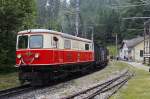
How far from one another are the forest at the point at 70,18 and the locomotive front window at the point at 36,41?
718 centimetres

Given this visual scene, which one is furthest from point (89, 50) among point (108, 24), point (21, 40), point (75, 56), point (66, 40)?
point (108, 24)

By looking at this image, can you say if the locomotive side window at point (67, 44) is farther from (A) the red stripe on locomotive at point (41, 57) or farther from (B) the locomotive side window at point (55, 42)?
(B) the locomotive side window at point (55, 42)

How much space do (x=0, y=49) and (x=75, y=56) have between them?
5573 mm

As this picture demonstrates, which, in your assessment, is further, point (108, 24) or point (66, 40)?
point (108, 24)

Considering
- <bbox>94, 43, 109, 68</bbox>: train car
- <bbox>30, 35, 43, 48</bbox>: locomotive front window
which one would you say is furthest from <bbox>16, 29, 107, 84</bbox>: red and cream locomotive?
<bbox>94, 43, 109, 68</bbox>: train car

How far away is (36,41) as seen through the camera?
2419 cm

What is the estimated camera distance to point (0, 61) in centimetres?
3108

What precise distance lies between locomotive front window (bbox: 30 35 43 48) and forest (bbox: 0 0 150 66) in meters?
7.18

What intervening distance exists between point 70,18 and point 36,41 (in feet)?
162

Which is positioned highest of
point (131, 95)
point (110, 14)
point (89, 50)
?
point (110, 14)

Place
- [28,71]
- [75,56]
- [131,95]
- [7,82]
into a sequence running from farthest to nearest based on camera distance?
[75,56] → [7,82] → [28,71] → [131,95]

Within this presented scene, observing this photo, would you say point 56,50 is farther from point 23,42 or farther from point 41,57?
point 23,42

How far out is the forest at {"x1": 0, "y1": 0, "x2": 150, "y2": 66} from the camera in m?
32.4

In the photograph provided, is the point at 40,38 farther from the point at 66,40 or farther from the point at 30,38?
the point at 66,40
